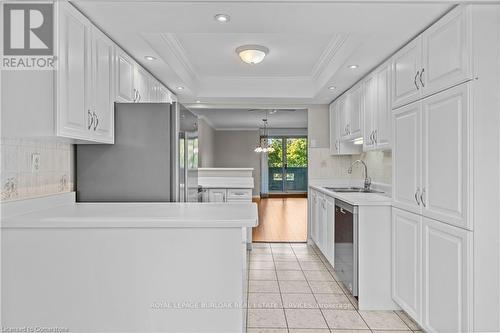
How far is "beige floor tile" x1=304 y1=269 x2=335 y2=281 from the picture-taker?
11.6ft

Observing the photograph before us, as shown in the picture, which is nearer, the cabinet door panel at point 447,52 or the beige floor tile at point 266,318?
the cabinet door panel at point 447,52

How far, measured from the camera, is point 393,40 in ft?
8.27

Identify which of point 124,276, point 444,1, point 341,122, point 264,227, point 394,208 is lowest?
point 264,227

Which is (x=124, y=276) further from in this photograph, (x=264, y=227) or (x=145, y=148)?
(x=264, y=227)

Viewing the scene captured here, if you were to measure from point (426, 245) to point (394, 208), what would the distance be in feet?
1.76

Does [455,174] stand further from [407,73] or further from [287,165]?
[287,165]

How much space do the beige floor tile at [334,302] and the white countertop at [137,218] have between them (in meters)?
1.32

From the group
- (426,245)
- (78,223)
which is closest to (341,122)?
(426,245)

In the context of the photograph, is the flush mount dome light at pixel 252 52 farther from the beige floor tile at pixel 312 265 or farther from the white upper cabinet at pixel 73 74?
the beige floor tile at pixel 312 265

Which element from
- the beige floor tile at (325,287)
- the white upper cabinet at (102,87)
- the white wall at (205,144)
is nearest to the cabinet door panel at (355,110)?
the beige floor tile at (325,287)

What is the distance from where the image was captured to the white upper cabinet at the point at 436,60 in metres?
1.86

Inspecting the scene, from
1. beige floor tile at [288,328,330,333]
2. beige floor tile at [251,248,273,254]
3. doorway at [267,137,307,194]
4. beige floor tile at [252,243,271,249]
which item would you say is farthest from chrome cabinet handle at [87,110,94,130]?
doorway at [267,137,307,194]

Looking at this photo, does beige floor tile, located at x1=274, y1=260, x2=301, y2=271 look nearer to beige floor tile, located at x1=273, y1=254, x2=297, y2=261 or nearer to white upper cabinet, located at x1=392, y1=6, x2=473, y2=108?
beige floor tile, located at x1=273, y1=254, x2=297, y2=261

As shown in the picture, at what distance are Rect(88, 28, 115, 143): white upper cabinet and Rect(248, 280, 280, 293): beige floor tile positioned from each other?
191cm
